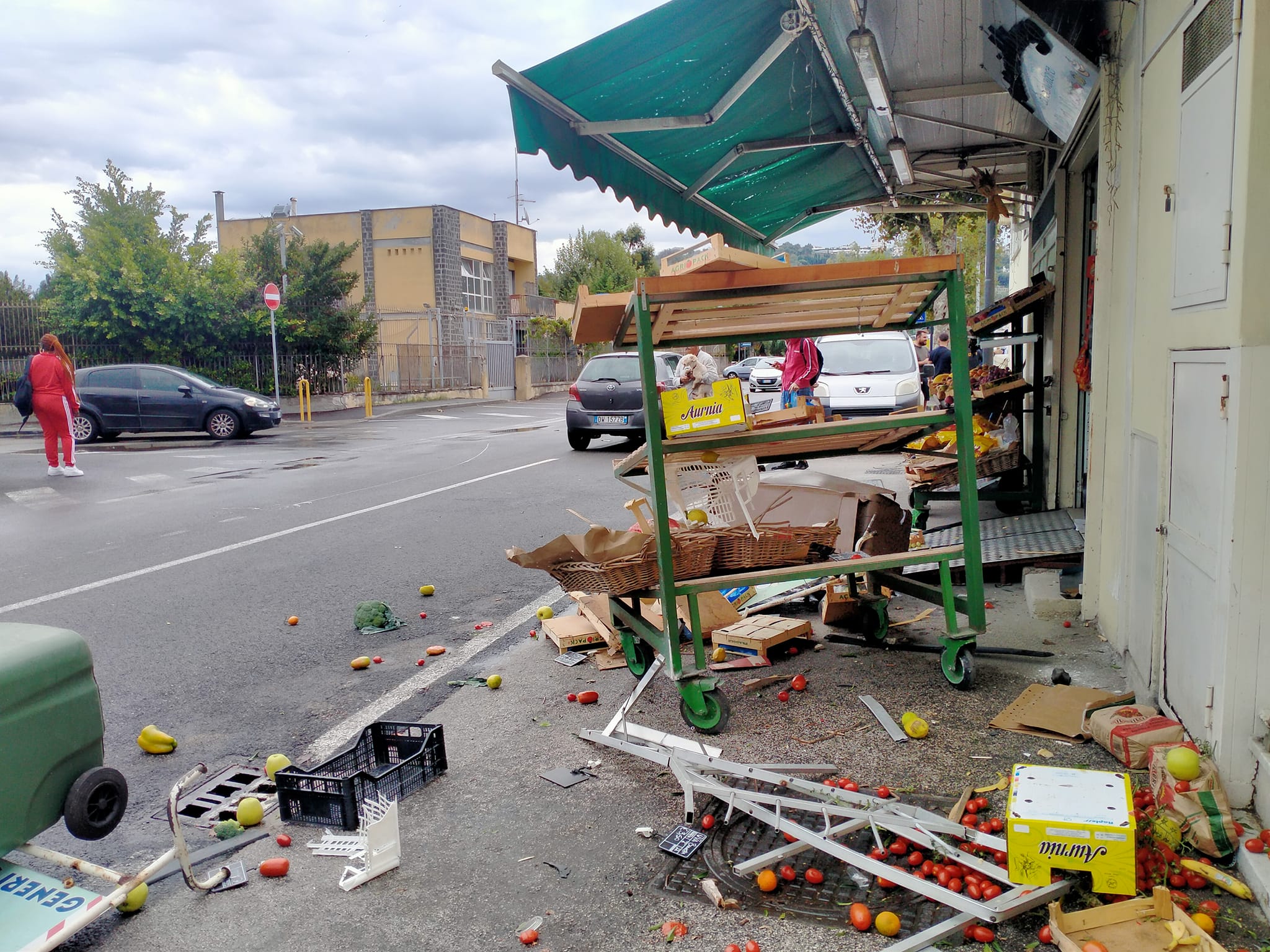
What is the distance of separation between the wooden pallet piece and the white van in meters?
8.90

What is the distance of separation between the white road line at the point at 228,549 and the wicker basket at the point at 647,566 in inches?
174

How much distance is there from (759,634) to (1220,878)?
2.52m

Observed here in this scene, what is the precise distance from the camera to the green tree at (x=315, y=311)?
2834cm

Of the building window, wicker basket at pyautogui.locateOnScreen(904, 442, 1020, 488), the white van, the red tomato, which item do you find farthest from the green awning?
the building window

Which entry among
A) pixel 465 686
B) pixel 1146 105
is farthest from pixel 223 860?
pixel 1146 105

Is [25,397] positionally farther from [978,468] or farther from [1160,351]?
[1160,351]

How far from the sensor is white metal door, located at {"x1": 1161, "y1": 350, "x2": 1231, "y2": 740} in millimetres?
2965

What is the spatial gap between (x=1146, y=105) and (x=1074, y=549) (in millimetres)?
2967

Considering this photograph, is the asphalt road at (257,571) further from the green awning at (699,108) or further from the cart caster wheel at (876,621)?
the green awning at (699,108)

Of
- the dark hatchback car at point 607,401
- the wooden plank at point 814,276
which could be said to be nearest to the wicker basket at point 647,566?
the wooden plank at point 814,276

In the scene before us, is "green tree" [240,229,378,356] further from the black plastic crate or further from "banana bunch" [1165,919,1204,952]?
"banana bunch" [1165,919,1204,952]

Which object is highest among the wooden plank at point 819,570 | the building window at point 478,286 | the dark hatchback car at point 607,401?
the building window at point 478,286

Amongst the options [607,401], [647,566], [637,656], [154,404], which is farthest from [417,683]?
[154,404]

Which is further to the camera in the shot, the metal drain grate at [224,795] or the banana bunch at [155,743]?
the banana bunch at [155,743]
